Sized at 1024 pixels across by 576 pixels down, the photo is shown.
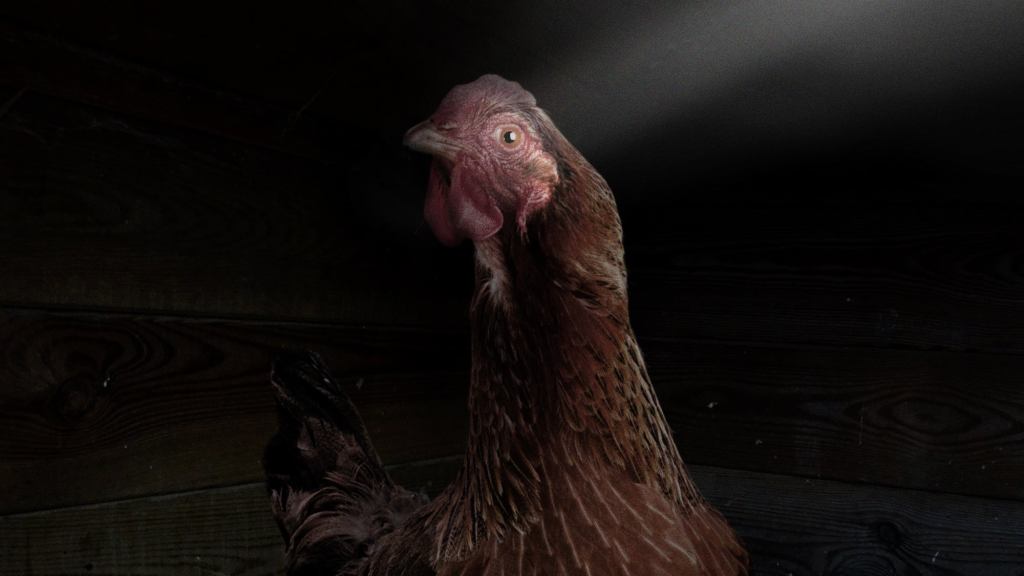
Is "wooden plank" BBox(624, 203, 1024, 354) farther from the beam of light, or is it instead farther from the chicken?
the chicken

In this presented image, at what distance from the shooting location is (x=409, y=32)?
1.28 metres

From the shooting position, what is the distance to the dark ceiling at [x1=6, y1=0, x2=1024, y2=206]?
1035mm

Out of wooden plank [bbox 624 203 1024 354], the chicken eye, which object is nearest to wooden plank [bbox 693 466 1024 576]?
wooden plank [bbox 624 203 1024 354]

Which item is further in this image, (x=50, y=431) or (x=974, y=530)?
(x=974, y=530)

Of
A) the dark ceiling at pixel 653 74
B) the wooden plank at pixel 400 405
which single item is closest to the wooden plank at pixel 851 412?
the wooden plank at pixel 400 405

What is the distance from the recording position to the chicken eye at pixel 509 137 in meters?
0.93

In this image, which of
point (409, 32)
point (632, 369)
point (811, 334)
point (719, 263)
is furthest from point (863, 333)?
point (409, 32)

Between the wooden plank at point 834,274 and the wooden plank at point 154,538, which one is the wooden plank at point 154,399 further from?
the wooden plank at point 834,274

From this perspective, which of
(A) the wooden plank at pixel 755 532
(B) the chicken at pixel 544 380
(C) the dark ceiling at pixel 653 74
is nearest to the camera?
(B) the chicken at pixel 544 380

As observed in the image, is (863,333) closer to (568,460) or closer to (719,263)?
(719,263)

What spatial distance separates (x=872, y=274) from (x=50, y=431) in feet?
4.56

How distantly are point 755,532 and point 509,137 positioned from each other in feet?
3.71

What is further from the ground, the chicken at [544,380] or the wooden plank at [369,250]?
the wooden plank at [369,250]

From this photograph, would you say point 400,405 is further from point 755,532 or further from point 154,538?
point 755,532
